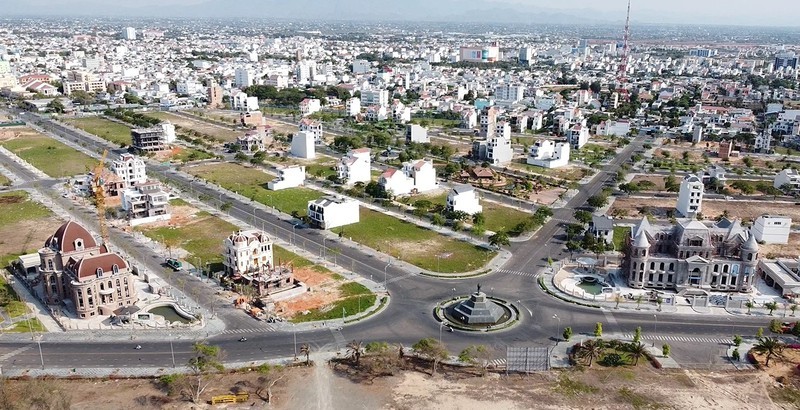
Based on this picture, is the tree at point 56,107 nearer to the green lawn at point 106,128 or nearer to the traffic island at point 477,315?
the green lawn at point 106,128

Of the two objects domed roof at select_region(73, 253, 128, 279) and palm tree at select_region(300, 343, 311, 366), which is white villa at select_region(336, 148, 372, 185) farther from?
palm tree at select_region(300, 343, 311, 366)

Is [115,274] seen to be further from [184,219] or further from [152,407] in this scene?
[184,219]

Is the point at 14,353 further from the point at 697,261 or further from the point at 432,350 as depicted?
the point at 697,261

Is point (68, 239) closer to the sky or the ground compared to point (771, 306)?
Result: closer to the sky

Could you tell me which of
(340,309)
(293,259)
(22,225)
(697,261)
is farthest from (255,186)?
(697,261)

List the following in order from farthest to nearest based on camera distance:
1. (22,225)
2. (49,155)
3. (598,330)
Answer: (49,155), (22,225), (598,330)

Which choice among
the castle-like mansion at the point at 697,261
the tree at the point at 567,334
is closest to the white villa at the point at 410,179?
the castle-like mansion at the point at 697,261
